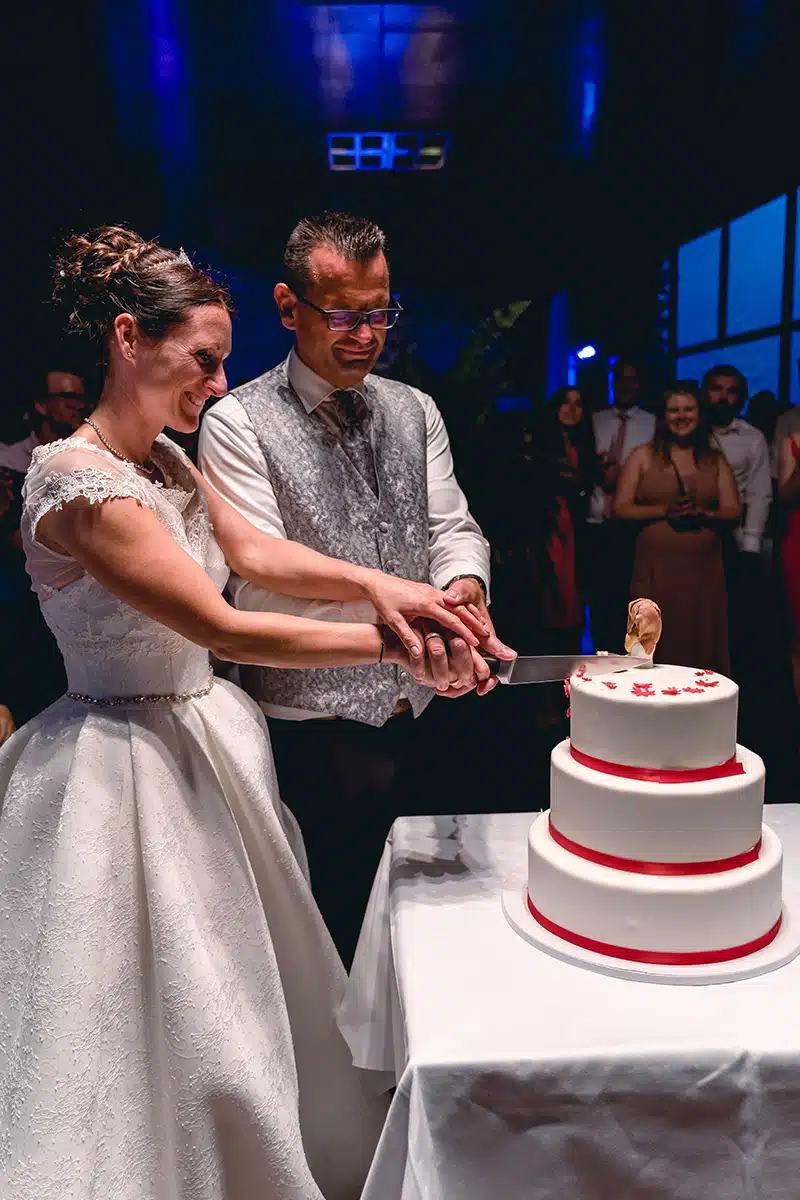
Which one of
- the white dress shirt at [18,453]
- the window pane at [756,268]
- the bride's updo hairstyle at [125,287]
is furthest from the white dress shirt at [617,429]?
the white dress shirt at [18,453]

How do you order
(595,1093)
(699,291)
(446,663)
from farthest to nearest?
(699,291) < (446,663) < (595,1093)

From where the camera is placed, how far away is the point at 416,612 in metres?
1.80

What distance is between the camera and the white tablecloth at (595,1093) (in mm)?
1174

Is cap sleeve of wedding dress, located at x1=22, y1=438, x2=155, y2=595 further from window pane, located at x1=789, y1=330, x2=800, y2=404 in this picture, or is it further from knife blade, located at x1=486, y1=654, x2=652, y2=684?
window pane, located at x1=789, y1=330, x2=800, y2=404

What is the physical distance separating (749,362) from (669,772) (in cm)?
149

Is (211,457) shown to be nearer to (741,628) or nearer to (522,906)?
(522,906)

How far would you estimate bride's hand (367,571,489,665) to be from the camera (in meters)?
1.75

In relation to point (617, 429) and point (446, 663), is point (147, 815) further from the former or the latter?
point (617, 429)

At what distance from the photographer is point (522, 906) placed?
1521 mm

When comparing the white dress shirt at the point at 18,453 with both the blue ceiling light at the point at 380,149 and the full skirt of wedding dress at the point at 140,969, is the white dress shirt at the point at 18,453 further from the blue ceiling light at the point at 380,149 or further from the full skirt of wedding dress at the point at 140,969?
the blue ceiling light at the point at 380,149

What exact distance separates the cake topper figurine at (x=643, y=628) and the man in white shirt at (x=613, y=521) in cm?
98

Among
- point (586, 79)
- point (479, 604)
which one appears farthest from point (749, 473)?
point (586, 79)

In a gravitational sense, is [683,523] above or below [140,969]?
above

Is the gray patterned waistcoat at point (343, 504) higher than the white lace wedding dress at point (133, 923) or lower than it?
higher
